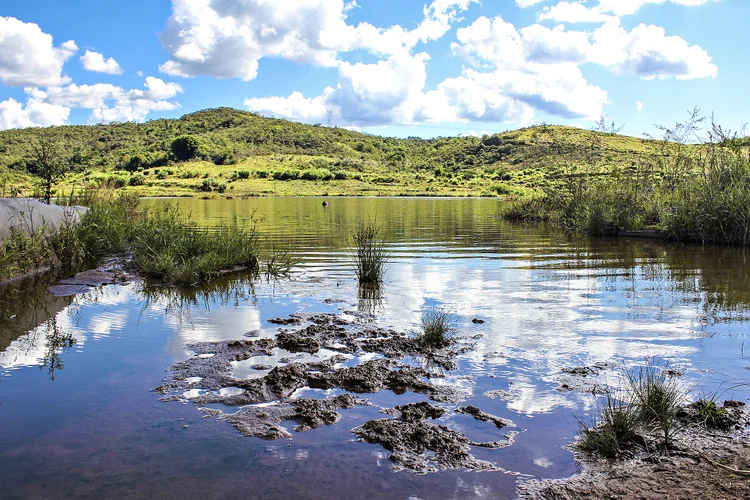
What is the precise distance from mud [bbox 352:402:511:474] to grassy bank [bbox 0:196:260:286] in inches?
265

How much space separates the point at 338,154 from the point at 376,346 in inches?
4190

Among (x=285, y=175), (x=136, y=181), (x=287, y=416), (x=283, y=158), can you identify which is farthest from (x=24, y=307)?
(x=283, y=158)

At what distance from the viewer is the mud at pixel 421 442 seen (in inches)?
148

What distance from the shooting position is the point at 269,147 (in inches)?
4343

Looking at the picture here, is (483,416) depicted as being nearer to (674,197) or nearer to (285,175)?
(674,197)

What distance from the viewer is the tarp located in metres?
10.5

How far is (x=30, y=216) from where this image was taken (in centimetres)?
1087

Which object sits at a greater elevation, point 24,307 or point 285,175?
point 285,175

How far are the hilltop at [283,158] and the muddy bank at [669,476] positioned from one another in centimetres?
4555

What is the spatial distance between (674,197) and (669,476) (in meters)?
16.1

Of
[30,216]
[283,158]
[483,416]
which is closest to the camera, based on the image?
[483,416]

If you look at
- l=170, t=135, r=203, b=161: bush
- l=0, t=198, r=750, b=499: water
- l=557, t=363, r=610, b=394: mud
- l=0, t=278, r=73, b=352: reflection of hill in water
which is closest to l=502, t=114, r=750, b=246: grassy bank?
l=0, t=198, r=750, b=499: water

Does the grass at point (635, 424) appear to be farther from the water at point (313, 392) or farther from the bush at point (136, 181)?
the bush at point (136, 181)

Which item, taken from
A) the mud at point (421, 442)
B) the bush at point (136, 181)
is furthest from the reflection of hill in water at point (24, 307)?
the bush at point (136, 181)
